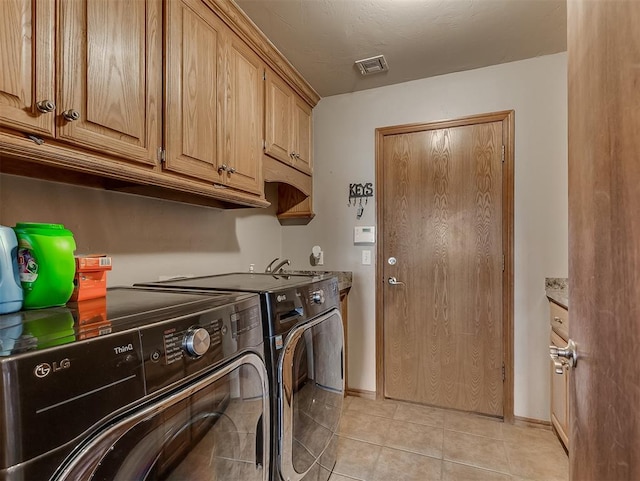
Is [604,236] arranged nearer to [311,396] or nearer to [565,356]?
[565,356]

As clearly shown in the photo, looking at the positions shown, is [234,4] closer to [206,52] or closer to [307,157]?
[206,52]

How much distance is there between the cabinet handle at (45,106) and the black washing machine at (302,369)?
0.75 m

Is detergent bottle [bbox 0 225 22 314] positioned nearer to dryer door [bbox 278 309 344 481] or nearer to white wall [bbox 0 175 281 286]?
white wall [bbox 0 175 281 286]

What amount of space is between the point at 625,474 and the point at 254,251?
7.19 feet

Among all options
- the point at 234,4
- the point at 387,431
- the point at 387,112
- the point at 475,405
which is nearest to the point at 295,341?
the point at 387,431

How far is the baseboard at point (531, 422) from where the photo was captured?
218 centimetres

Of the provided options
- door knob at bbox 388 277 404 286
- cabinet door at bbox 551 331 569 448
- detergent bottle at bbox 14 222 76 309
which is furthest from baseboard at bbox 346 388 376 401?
detergent bottle at bbox 14 222 76 309

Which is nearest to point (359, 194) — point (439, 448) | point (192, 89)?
point (192, 89)

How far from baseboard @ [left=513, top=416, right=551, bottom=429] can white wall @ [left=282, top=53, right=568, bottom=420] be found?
31 mm

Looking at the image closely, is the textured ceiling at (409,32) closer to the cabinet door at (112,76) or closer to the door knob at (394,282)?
the cabinet door at (112,76)

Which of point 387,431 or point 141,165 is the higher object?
point 141,165

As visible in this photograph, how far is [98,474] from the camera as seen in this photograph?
62cm

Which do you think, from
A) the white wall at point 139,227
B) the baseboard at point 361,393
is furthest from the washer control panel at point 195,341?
the baseboard at point 361,393

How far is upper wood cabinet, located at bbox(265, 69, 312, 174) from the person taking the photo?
81.1 inches
